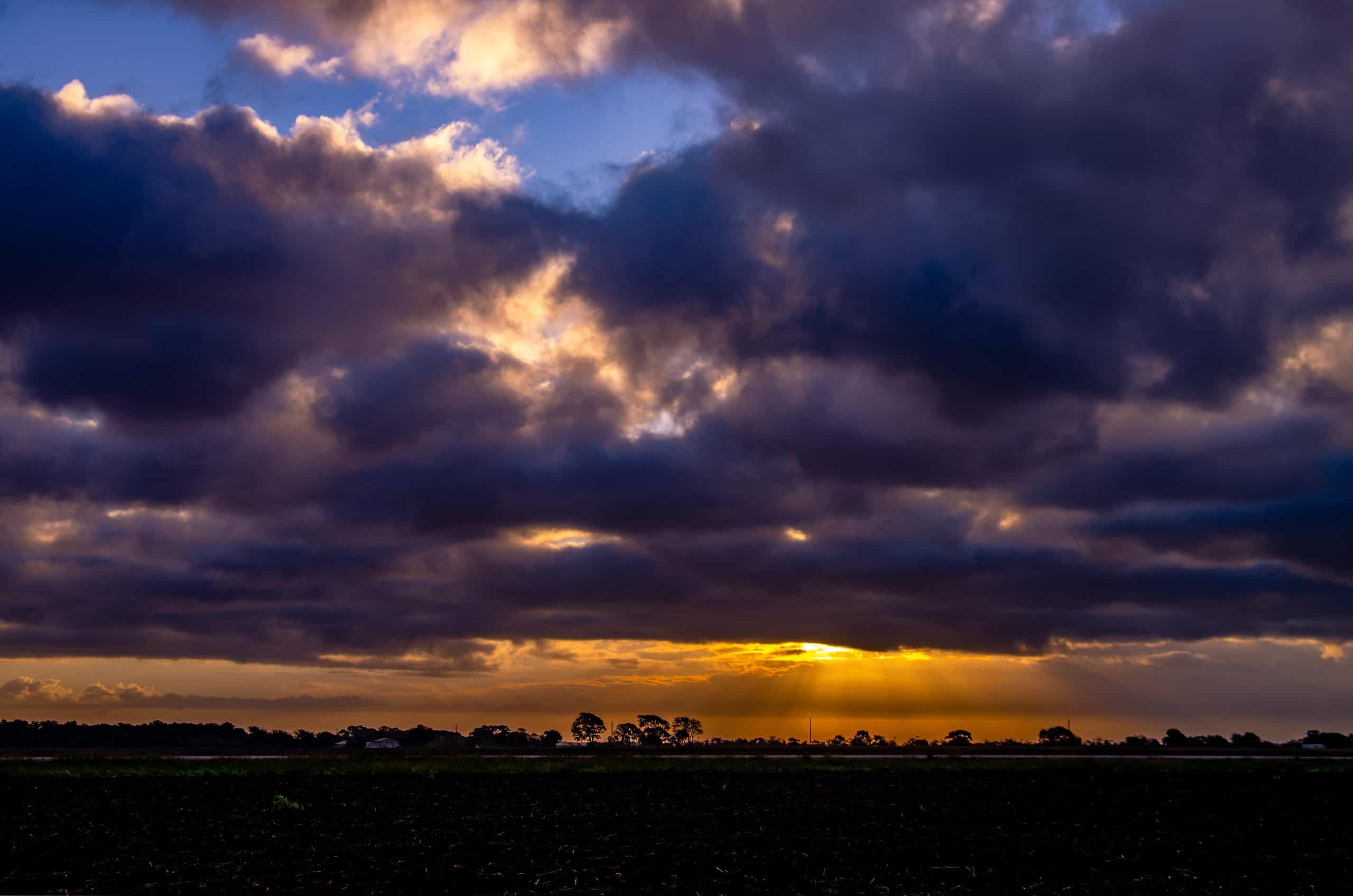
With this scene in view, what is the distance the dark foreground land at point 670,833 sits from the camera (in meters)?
34.1

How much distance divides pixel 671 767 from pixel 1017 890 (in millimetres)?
56519

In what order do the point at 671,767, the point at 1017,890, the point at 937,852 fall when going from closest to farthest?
the point at 1017,890
the point at 937,852
the point at 671,767

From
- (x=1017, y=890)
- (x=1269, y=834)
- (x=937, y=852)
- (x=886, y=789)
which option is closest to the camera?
(x=1017, y=890)

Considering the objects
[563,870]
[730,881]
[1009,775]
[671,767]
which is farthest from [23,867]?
[1009,775]

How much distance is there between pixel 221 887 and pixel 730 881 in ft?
55.0

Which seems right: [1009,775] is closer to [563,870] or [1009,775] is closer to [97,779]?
[563,870]

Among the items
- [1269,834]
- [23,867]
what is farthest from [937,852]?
[23,867]

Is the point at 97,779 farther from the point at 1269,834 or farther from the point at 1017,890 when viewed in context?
the point at 1269,834

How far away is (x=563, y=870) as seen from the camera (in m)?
35.4

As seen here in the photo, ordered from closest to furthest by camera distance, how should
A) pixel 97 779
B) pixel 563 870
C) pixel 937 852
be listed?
pixel 563 870 → pixel 937 852 → pixel 97 779

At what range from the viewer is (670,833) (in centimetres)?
4522

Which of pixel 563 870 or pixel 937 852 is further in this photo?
pixel 937 852

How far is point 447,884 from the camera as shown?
3297 cm

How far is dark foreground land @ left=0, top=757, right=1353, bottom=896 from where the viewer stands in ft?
112
